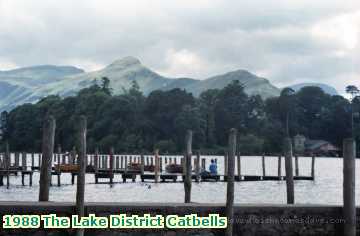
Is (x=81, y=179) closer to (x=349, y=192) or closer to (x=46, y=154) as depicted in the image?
(x=46, y=154)

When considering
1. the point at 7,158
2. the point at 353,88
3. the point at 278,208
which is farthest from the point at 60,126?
the point at 278,208

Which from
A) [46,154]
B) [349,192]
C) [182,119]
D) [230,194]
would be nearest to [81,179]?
[46,154]

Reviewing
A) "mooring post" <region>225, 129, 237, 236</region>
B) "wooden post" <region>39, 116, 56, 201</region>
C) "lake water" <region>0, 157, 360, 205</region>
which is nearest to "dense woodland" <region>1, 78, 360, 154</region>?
"lake water" <region>0, 157, 360, 205</region>

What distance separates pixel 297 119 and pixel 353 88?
31689mm

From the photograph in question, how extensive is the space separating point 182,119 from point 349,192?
351 ft

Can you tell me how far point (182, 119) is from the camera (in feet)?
406

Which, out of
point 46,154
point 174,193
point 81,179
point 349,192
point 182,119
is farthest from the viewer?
point 182,119

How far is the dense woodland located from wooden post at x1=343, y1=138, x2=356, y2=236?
102838 millimetres

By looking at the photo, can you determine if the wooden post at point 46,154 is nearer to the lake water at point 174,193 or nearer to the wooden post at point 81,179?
the wooden post at point 81,179

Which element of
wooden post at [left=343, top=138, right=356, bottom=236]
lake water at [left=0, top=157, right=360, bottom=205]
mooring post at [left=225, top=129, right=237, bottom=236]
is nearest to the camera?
mooring post at [left=225, top=129, right=237, bottom=236]

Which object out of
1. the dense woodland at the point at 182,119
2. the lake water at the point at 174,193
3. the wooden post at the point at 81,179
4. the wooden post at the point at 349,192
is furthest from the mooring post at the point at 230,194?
the dense woodland at the point at 182,119

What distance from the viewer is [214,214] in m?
16.7

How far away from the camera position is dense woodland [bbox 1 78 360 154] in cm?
12481

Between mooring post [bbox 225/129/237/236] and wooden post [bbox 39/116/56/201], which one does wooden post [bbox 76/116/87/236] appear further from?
mooring post [bbox 225/129/237/236]
